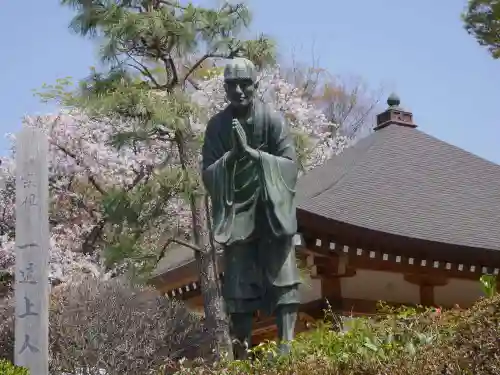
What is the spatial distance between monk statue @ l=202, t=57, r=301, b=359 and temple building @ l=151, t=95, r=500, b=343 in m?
3.82

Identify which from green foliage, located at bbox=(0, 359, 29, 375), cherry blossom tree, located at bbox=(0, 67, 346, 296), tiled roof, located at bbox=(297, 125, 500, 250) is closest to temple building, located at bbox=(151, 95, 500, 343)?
tiled roof, located at bbox=(297, 125, 500, 250)

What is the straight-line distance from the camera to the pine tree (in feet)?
33.4

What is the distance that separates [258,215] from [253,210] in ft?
0.19

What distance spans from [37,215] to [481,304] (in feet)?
14.7

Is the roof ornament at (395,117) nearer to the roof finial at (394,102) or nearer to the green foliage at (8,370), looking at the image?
the roof finial at (394,102)

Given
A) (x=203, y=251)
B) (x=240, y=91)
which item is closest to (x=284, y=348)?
(x=240, y=91)

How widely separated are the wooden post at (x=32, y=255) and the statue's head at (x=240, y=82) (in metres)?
2.40

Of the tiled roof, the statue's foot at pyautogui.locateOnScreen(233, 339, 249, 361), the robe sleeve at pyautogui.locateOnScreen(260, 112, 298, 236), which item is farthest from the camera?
the tiled roof

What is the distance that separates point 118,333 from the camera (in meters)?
7.52

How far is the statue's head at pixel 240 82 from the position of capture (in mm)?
5680

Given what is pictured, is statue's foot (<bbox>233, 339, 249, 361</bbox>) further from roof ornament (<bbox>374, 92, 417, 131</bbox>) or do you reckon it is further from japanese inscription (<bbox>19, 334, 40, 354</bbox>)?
roof ornament (<bbox>374, 92, 417, 131</bbox>)

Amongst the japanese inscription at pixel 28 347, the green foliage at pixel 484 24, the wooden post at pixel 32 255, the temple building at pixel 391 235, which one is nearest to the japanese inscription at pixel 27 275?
the wooden post at pixel 32 255

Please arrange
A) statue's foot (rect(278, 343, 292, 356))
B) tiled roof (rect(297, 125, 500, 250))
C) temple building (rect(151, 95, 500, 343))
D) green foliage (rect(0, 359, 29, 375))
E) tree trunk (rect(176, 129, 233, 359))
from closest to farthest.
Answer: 1. statue's foot (rect(278, 343, 292, 356))
2. green foliage (rect(0, 359, 29, 375))
3. temple building (rect(151, 95, 500, 343))
4. tiled roof (rect(297, 125, 500, 250))
5. tree trunk (rect(176, 129, 233, 359))

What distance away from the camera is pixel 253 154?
5.61m
